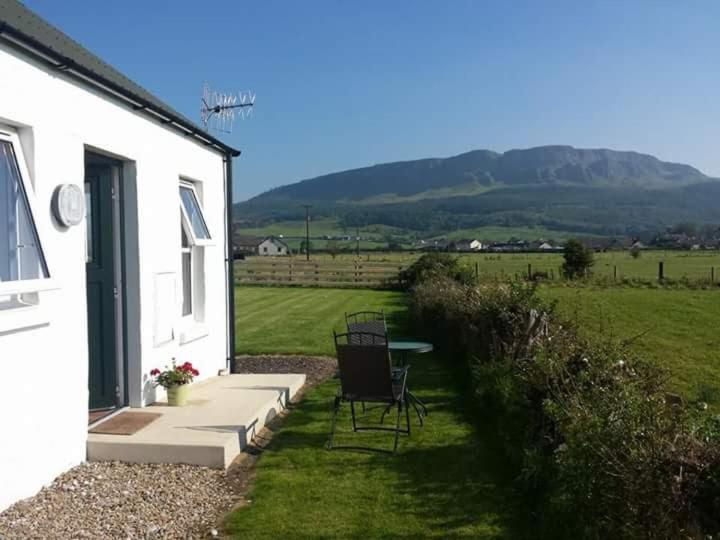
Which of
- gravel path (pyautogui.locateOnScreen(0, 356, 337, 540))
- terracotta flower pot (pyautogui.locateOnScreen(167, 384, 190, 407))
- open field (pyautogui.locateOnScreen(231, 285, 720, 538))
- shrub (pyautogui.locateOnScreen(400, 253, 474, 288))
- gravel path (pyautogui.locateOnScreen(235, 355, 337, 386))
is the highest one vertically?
shrub (pyautogui.locateOnScreen(400, 253, 474, 288))

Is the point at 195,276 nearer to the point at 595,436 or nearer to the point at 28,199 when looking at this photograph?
the point at 28,199

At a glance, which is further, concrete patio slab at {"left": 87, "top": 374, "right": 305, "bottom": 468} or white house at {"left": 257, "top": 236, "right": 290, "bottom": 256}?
white house at {"left": 257, "top": 236, "right": 290, "bottom": 256}

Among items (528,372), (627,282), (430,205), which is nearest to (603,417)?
(528,372)

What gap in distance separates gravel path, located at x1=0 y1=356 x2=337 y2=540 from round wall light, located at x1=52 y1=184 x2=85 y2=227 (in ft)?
6.40

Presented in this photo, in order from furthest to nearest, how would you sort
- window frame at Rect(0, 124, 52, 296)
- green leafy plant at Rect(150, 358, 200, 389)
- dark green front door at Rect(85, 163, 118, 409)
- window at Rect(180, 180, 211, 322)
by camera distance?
window at Rect(180, 180, 211, 322) < green leafy plant at Rect(150, 358, 200, 389) < dark green front door at Rect(85, 163, 118, 409) < window frame at Rect(0, 124, 52, 296)

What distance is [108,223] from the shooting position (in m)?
6.47

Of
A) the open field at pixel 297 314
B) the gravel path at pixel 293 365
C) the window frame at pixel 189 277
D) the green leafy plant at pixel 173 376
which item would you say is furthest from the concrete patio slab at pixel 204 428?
the open field at pixel 297 314

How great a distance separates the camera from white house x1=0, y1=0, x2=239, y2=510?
464 cm

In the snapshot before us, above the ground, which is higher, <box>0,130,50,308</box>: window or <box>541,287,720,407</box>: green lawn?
<box>0,130,50,308</box>: window

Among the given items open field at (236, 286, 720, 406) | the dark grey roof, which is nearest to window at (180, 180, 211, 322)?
the dark grey roof

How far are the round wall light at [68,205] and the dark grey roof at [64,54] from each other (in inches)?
36.2

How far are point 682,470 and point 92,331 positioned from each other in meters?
5.29

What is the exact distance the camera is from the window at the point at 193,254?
8.24 meters

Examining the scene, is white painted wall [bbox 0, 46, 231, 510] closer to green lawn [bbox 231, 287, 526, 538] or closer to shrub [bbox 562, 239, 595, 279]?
green lawn [bbox 231, 287, 526, 538]
